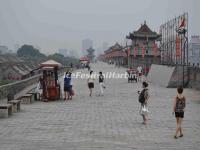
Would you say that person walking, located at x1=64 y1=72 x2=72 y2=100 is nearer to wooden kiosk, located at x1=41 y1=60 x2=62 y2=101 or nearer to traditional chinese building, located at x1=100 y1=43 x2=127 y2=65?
wooden kiosk, located at x1=41 y1=60 x2=62 y2=101

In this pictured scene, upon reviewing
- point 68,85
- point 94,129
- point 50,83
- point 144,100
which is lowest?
point 94,129

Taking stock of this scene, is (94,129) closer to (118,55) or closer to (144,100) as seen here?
(144,100)

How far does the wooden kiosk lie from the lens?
64.8ft

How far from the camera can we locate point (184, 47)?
1142 inches

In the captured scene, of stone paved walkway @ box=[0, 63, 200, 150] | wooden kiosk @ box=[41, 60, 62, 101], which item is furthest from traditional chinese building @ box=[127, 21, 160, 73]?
stone paved walkway @ box=[0, 63, 200, 150]

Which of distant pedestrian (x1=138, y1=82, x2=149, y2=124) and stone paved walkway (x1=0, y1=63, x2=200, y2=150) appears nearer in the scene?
stone paved walkway (x1=0, y1=63, x2=200, y2=150)

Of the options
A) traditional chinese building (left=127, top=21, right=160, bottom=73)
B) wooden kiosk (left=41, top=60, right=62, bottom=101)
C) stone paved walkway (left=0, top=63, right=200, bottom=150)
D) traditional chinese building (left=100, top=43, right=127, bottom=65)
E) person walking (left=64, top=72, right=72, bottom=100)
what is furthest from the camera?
traditional chinese building (left=100, top=43, right=127, bottom=65)

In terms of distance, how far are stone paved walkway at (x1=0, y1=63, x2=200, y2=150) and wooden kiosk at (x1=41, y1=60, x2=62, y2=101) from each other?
2502 millimetres

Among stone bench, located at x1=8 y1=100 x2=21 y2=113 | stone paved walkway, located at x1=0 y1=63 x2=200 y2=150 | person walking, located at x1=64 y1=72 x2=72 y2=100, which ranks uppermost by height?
person walking, located at x1=64 y1=72 x2=72 y2=100

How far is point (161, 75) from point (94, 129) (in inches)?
875

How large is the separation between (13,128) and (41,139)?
197 centimetres

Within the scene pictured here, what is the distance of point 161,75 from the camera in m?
32.8

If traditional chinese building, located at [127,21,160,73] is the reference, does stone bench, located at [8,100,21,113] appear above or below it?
below

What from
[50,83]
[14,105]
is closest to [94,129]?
[14,105]
